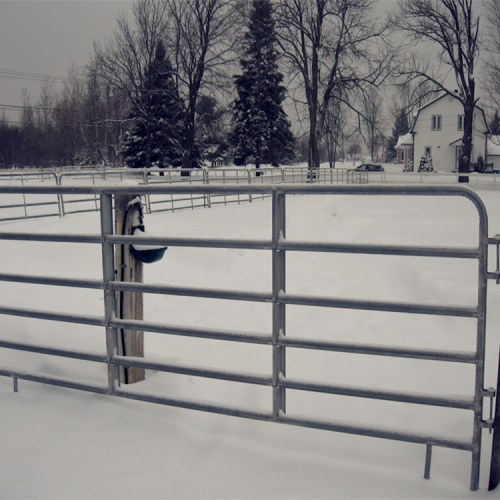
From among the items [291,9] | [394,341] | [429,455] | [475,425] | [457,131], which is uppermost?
[291,9]

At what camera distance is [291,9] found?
38.1 metres

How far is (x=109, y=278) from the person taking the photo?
12.0 feet

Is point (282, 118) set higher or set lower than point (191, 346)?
higher

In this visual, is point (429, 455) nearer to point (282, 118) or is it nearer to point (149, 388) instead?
point (149, 388)

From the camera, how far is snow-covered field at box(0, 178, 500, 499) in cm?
289

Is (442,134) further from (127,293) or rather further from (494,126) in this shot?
(127,293)

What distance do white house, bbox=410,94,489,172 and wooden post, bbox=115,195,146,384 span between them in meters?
53.6

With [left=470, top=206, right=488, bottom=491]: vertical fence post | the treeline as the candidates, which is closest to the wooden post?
[left=470, top=206, right=488, bottom=491]: vertical fence post

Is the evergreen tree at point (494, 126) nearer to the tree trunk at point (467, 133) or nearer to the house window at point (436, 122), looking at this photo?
the house window at point (436, 122)

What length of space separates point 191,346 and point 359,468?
8.41 ft

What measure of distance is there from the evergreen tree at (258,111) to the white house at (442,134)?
15404 millimetres

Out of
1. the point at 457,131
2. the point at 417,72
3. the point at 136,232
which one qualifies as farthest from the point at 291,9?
the point at 136,232

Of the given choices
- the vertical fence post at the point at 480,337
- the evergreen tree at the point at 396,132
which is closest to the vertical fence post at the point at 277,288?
the vertical fence post at the point at 480,337

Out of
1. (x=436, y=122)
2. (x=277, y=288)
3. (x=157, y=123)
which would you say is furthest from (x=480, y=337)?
(x=436, y=122)
